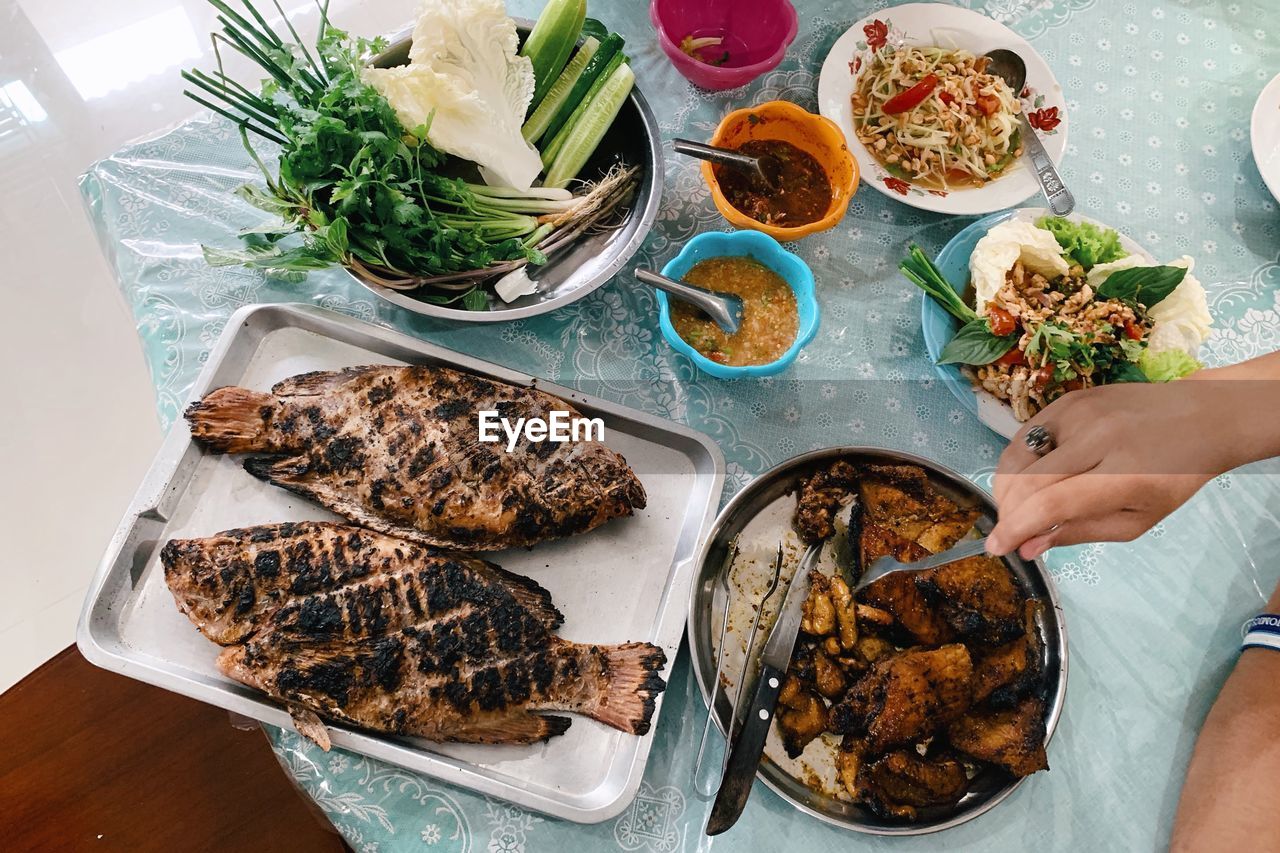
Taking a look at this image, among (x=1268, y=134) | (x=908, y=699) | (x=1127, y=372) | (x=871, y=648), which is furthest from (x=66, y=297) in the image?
(x=1268, y=134)

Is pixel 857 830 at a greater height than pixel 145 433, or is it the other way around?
pixel 145 433

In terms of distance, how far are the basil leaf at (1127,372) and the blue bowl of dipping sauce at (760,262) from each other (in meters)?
0.76

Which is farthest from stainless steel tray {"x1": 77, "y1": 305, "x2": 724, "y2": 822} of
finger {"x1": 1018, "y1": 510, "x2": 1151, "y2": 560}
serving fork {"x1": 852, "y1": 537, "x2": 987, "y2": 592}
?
finger {"x1": 1018, "y1": 510, "x2": 1151, "y2": 560}

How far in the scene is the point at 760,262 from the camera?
212 cm

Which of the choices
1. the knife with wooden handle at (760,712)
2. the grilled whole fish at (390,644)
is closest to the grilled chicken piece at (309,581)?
the grilled whole fish at (390,644)

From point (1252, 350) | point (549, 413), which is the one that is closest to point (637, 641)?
point (549, 413)

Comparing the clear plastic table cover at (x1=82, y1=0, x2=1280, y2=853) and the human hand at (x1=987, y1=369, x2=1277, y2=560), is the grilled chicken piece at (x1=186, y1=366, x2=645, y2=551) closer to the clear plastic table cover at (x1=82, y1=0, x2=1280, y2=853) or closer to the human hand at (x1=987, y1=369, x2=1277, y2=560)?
the clear plastic table cover at (x1=82, y1=0, x2=1280, y2=853)

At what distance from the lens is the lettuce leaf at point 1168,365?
1975mm

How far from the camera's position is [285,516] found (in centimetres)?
198

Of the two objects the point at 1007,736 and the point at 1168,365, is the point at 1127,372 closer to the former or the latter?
the point at 1168,365

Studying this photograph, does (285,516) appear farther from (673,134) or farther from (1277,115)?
(1277,115)

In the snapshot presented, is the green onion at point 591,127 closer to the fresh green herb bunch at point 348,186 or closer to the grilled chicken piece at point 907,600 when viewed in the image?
the fresh green herb bunch at point 348,186

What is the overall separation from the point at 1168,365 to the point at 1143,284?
213 mm

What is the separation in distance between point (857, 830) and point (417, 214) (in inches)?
68.0
